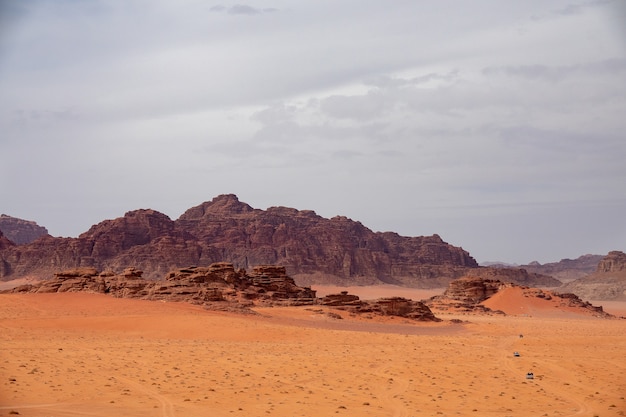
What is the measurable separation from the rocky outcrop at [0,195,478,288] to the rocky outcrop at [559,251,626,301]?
24529 mm

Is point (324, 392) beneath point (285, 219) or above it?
beneath

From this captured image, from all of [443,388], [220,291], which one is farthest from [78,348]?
[220,291]

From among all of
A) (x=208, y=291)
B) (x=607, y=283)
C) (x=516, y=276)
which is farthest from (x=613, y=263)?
(x=208, y=291)

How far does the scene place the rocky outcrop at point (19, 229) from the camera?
6816 inches

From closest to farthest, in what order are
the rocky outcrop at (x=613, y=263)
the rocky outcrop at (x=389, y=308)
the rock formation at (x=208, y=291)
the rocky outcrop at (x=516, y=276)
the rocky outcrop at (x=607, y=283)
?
the rock formation at (x=208, y=291) < the rocky outcrop at (x=389, y=308) < the rocky outcrop at (x=607, y=283) < the rocky outcrop at (x=516, y=276) < the rocky outcrop at (x=613, y=263)

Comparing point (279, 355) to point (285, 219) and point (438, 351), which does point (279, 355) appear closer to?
point (438, 351)

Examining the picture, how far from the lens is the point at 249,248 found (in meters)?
120

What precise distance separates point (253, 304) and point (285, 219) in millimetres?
90710

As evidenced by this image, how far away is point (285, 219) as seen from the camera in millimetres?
135500

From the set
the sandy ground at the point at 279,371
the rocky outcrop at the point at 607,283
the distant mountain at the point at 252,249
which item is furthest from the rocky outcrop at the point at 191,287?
the rocky outcrop at the point at 607,283

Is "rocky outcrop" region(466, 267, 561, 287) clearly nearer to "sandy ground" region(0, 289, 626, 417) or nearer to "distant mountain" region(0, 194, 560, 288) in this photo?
"distant mountain" region(0, 194, 560, 288)

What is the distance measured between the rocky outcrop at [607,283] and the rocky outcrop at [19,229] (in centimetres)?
13276

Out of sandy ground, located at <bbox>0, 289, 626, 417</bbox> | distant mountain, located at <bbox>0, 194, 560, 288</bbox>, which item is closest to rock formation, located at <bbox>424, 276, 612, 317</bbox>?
sandy ground, located at <bbox>0, 289, 626, 417</bbox>

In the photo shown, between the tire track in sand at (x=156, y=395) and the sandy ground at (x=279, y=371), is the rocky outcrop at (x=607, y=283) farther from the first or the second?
the tire track in sand at (x=156, y=395)
